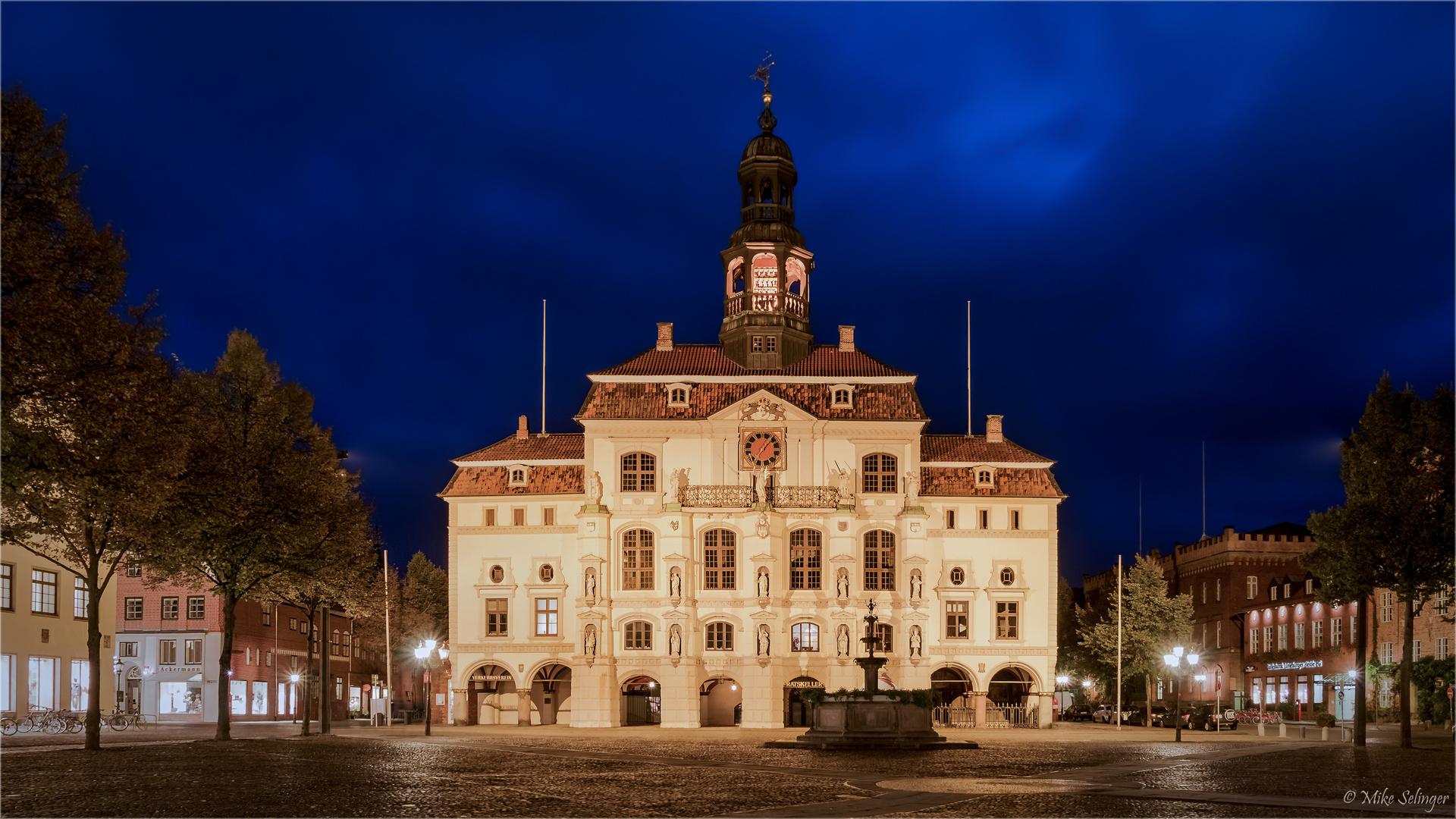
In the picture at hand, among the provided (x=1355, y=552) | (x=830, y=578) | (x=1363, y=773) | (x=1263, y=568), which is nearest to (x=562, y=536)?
(x=830, y=578)

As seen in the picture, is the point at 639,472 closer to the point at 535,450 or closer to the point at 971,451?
the point at 535,450

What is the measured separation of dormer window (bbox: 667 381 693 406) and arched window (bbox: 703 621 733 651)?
11.5 m

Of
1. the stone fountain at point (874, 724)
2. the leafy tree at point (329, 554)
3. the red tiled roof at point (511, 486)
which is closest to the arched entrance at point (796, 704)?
the red tiled roof at point (511, 486)

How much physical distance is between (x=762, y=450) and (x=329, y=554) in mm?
27735

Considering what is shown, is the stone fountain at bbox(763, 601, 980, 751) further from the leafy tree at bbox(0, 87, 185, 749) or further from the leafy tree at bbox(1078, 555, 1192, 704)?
the leafy tree at bbox(1078, 555, 1192, 704)

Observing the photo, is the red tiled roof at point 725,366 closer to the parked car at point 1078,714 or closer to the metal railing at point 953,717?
the metal railing at point 953,717

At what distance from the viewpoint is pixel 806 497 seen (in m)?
71.6

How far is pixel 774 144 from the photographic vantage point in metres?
79.8

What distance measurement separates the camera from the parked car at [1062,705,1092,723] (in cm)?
9246

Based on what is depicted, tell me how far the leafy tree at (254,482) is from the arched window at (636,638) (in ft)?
74.2

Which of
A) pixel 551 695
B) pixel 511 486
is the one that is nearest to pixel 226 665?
pixel 511 486

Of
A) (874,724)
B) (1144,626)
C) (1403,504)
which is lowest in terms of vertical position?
(1144,626)

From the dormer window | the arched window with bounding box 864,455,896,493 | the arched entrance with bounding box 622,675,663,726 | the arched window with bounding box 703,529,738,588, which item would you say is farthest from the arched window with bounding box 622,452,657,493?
the arched window with bounding box 864,455,896,493

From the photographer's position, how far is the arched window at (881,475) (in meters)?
72.8
